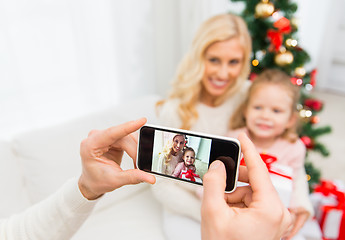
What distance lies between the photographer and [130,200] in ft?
4.42

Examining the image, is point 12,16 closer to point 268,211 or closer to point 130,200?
point 130,200

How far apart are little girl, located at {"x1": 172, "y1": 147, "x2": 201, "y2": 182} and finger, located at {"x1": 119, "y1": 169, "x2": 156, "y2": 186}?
0.08m

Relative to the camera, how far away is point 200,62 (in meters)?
1.27

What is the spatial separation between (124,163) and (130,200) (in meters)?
0.61

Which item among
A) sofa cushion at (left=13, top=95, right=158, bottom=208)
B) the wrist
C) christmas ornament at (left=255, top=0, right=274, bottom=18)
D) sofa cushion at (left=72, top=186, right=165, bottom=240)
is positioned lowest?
sofa cushion at (left=72, top=186, right=165, bottom=240)

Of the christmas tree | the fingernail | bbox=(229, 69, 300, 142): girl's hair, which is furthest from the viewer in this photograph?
the christmas tree

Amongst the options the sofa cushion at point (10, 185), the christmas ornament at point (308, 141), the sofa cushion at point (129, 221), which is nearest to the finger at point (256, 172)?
the sofa cushion at point (129, 221)

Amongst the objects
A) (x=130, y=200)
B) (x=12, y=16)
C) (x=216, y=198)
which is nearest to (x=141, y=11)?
(x=12, y=16)

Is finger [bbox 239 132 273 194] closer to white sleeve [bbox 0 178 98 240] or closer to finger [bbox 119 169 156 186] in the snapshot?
finger [bbox 119 169 156 186]

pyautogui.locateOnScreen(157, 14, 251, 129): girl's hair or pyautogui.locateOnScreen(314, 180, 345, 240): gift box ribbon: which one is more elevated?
pyautogui.locateOnScreen(157, 14, 251, 129): girl's hair

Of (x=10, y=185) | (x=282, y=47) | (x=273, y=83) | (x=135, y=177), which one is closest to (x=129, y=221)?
(x=10, y=185)

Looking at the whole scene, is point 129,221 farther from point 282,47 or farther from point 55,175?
point 282,47

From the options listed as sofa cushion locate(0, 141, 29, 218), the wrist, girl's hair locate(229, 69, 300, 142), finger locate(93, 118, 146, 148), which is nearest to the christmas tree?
girl's hair locate(229, 69, 300, 142)

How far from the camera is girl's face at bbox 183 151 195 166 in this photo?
67cm
